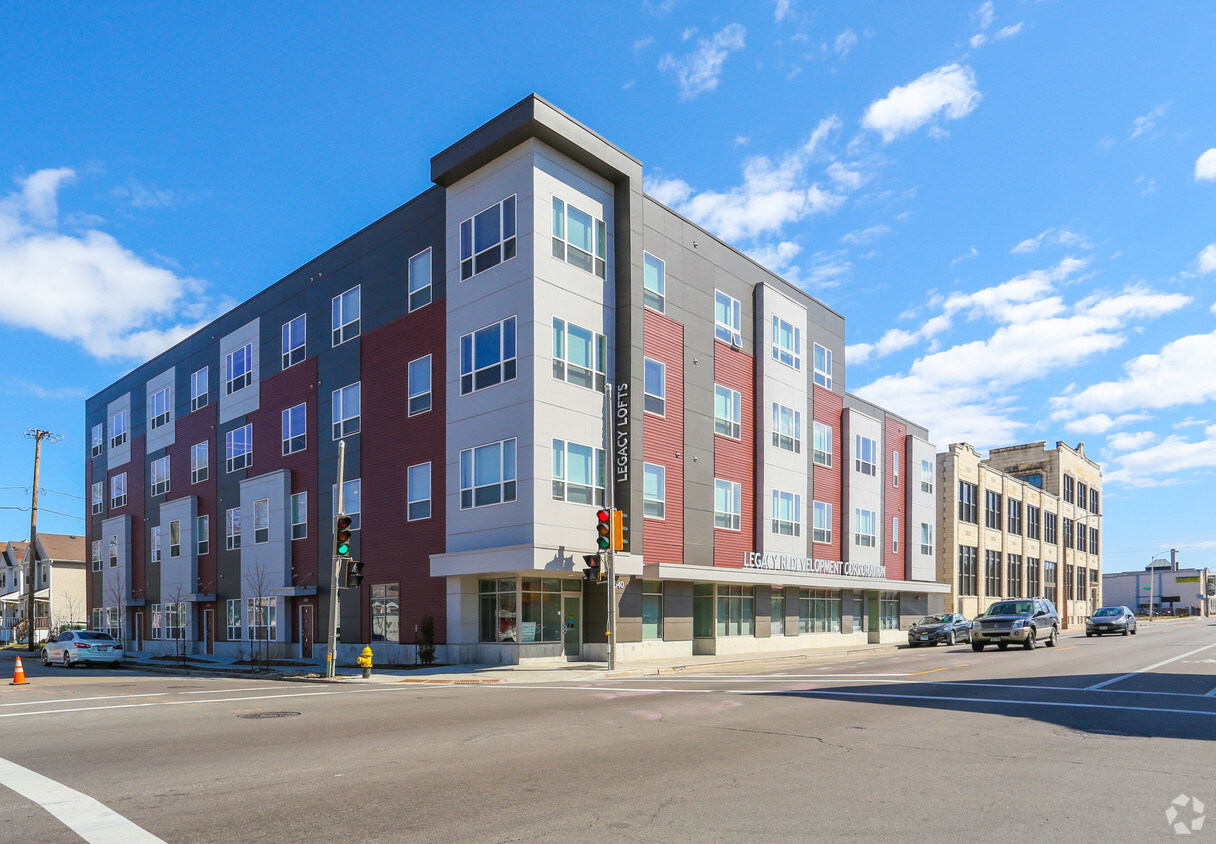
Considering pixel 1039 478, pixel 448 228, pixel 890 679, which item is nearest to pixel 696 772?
pixel 890 679

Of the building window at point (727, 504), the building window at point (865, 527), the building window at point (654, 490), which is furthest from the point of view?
the building window at point (865, 527)

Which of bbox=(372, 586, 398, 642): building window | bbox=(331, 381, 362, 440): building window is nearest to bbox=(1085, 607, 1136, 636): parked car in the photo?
bbox=(372, 586, 398, 642): building window

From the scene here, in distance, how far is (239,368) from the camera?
46.7 meters

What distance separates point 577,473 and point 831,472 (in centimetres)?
2038

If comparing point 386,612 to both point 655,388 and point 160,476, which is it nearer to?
point 655,388

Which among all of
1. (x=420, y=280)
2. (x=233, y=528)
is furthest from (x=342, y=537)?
(x=233, y=528)

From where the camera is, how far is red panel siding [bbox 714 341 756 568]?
37.2 m

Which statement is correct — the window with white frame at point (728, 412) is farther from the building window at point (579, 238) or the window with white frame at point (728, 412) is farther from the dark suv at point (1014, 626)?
the dark suv at point (1014, 626)

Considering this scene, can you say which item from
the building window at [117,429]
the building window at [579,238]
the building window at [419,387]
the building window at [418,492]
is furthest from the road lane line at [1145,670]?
the building window at [117,429]

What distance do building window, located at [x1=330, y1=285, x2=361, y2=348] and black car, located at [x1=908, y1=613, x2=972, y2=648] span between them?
28853mm

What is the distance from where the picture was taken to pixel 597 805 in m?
8.08

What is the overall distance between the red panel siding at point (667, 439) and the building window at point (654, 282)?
1.65ft
